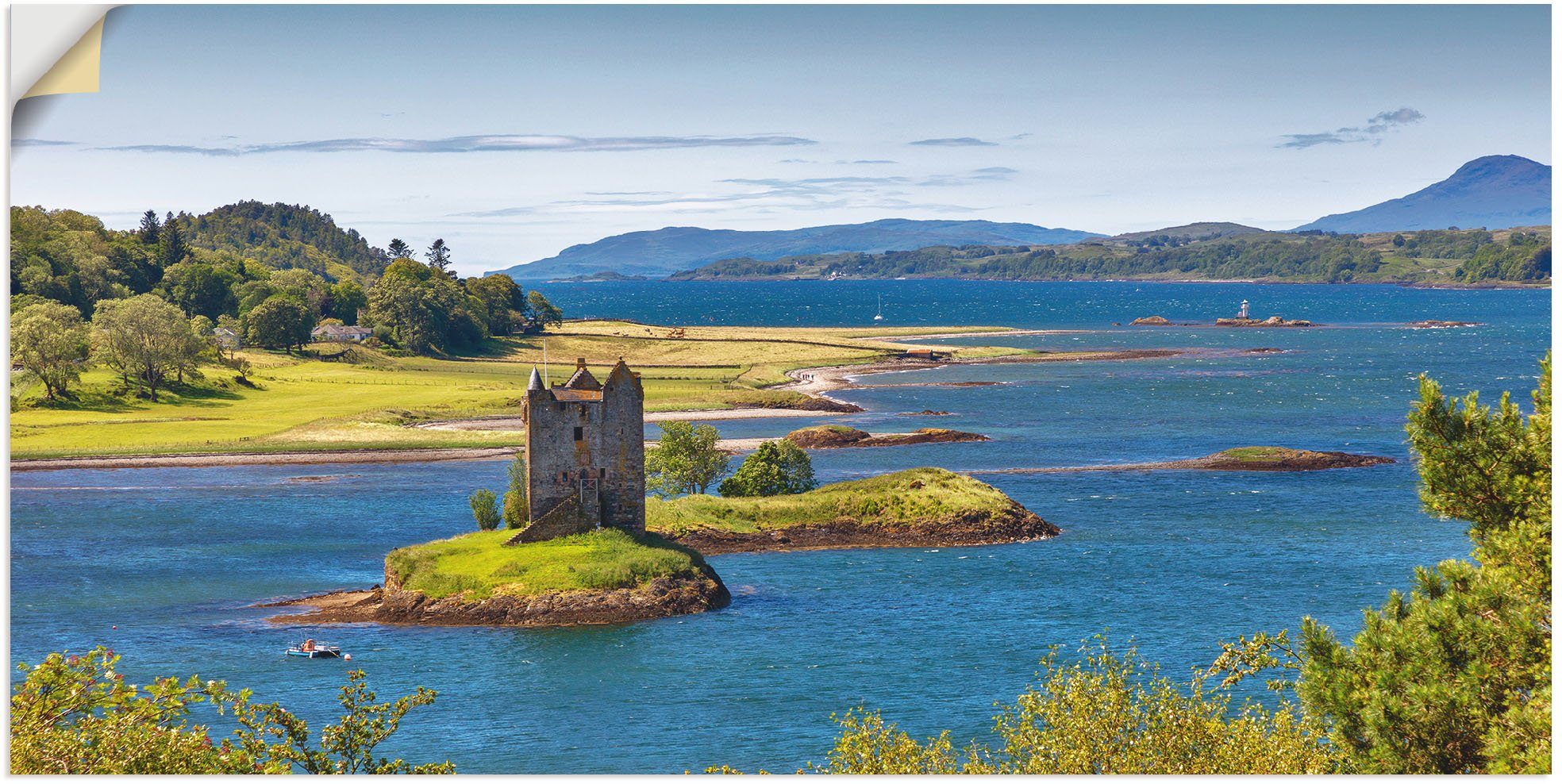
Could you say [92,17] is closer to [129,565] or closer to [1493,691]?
[1493,691]

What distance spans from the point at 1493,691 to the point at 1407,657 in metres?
1.38

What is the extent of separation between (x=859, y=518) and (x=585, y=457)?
25508mm

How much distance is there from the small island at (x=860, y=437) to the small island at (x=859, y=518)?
1390 inches

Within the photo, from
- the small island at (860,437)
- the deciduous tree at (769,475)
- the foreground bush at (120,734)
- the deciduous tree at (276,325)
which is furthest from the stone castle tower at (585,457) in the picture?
the deciduous tree at (276,325)

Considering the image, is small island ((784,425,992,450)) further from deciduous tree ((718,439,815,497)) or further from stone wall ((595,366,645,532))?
stone wall ((595,366,645,532))

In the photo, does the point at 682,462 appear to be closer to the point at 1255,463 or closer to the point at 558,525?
the point at 558,525

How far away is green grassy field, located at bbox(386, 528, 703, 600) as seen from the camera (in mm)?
63844

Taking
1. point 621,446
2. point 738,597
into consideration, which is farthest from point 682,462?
point 621,446

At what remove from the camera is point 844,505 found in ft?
285

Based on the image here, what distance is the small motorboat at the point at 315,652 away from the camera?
5722 centimetres

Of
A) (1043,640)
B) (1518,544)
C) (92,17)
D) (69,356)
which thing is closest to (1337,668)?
(1518,544)

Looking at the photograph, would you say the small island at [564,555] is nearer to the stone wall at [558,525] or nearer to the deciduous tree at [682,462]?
the stone wall at [558,525]

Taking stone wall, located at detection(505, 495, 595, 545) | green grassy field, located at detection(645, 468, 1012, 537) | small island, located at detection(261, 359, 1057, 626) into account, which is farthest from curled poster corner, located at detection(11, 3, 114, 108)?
green grassy field, located at detection(645, 468, 1012, 537)

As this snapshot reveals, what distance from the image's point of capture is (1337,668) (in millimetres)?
22938
